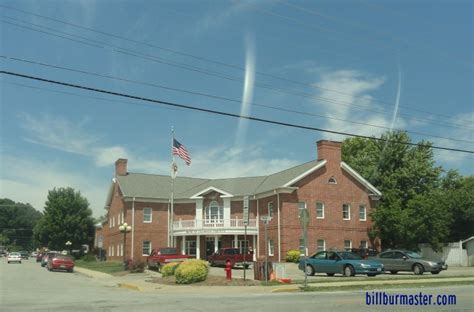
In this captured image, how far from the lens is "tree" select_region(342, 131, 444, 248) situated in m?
44.4

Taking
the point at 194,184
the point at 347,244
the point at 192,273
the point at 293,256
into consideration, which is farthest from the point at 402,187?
the point at 192,273

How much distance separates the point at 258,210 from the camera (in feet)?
159

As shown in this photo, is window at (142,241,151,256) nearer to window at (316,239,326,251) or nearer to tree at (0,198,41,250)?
window at (316,239,326,251)

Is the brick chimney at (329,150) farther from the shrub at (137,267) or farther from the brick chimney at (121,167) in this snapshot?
the brick chimney at (121,167)

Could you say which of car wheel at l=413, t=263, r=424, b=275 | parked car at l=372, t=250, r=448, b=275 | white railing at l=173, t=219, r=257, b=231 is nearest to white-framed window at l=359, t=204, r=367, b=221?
white railing at l=173, t=219, r=257, b=231

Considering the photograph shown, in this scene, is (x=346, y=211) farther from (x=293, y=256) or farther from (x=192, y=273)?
(x=192, y=273)

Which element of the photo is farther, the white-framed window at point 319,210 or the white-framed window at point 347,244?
the white-framed window at point 347,244

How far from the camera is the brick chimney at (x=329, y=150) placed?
46844 mm

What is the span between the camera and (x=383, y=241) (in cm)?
4869

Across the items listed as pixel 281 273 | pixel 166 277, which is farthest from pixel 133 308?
pixel 166 277

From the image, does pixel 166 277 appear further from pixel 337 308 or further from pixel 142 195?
pixel 142 195

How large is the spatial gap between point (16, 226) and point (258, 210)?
13798 cm

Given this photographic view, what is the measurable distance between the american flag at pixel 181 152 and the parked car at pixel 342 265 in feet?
60.2

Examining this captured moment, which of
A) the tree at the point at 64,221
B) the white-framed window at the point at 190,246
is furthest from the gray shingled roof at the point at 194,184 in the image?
the tree at the point at 64,221
